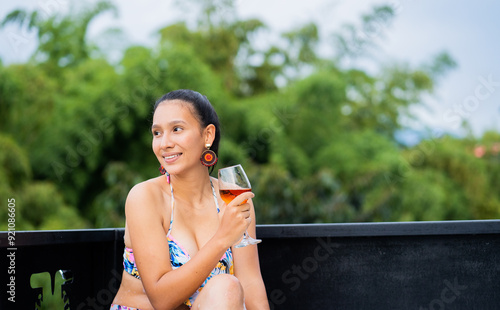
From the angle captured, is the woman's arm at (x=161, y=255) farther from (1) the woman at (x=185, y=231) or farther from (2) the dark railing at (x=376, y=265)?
(2) the dark railing at (x=376, y=265)

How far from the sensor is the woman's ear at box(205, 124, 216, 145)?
1.74 m

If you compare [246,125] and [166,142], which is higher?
[166,142]

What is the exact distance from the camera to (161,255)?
1491 mm

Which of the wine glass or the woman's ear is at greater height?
the woman's ear

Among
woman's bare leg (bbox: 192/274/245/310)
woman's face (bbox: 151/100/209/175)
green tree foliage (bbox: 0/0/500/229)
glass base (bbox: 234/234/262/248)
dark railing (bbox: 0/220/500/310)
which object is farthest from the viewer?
green tree foliage (bbox: 0/0/500/229)

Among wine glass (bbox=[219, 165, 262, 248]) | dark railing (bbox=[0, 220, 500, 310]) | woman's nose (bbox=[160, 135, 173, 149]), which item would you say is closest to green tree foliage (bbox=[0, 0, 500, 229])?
dark railing (bbox=[0, 220, 500, 310])

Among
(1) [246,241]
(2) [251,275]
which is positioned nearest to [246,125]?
(2) [251,275]

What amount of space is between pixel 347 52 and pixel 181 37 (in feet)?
10.8

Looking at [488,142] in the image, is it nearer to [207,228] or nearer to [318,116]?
[318,116]

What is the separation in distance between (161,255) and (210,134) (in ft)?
1.51

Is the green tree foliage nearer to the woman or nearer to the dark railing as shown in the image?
the dark railing

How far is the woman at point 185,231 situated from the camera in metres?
1.44

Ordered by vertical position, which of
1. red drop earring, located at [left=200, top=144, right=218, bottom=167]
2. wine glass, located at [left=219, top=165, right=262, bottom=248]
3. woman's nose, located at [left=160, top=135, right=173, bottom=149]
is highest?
woman's nose, located at [left=160, top=135, right=173, bottom=149]

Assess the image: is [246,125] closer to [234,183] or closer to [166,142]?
[166,142]
